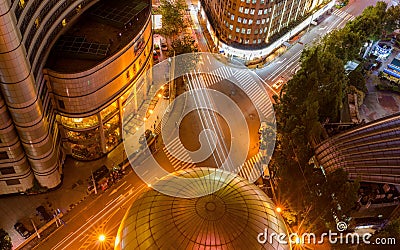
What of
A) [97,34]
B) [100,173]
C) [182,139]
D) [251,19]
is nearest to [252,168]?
[182,139]

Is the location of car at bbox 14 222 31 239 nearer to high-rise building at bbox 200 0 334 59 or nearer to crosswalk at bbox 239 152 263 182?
crosswalk at bbox 239 152 263 182

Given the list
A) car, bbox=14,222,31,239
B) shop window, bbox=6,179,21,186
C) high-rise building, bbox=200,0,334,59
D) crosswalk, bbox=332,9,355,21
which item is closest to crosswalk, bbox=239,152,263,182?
high-rise building, bbox=200,0,334,59

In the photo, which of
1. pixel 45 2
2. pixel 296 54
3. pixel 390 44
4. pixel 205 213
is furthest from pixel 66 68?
pixel 390 44

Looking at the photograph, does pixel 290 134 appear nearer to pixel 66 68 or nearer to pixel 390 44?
pixel 66 68

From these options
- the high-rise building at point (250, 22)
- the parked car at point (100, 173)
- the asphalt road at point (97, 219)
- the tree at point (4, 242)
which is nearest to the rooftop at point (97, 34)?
the parked car at point (100, 173)

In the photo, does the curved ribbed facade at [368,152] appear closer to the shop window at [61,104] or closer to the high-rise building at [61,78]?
the high-rise building at [61,78]
